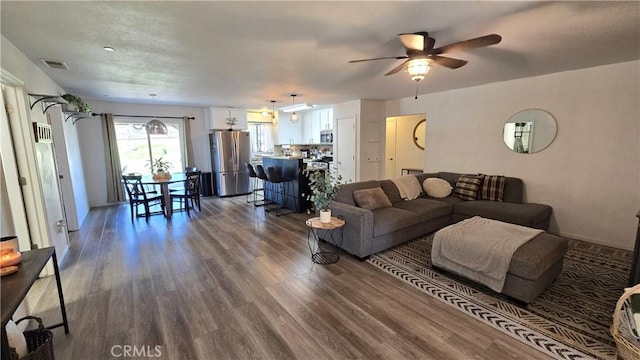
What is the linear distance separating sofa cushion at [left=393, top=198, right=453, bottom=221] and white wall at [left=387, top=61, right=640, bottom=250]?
136cm

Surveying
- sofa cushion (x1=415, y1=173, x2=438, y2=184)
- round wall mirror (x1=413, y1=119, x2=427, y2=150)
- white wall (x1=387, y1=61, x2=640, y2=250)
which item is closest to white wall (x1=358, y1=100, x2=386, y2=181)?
round wall mirror (x1=413, y1=119, x2=427, y2=150)

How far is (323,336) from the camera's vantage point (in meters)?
2.02

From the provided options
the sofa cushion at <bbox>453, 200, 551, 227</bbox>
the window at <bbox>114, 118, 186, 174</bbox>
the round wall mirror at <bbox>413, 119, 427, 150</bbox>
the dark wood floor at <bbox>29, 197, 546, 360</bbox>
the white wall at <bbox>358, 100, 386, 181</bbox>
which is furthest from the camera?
the round wall mirror at <bbox>413, 119, 427, 150</bbox>

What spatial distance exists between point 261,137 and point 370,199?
5661 millimetres

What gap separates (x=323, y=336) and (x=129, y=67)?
3.79 m

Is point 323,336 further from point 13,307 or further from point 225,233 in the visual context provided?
point 225,233

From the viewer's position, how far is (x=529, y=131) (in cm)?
418

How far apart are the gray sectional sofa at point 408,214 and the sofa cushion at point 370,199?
0.07 meters

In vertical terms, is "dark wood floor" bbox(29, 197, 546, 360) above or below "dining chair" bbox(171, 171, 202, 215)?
below

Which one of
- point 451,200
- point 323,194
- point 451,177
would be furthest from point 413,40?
point 451,177

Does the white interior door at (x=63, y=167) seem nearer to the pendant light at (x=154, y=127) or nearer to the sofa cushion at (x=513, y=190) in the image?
the pendant light at (x=154, y=127)

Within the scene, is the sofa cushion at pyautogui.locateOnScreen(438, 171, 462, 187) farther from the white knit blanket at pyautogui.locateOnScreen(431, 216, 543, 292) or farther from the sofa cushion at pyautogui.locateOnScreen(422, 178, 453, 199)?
the white knit blanket at pyautogui.locateOnScreen(431, 216, 543, 292)

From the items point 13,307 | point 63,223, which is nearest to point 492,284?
point 13,307

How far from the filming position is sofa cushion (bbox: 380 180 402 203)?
4184mm
